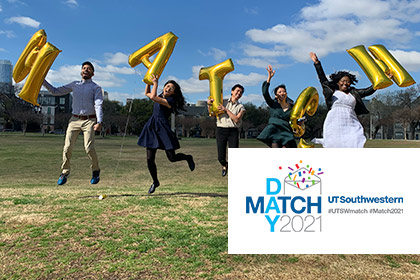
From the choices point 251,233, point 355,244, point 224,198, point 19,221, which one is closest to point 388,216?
point 355,244

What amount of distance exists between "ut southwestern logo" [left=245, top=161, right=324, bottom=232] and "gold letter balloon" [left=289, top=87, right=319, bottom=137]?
2474 millimetres

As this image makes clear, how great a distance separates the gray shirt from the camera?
6.15m

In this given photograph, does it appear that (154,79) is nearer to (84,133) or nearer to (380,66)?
(84,133)

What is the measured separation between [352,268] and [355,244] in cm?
36

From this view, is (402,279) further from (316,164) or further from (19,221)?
(19,221)

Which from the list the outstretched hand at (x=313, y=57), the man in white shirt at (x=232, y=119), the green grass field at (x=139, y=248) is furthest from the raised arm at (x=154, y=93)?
the outstretched hand at (x=313, y=57)

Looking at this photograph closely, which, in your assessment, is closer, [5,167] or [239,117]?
[239,117]

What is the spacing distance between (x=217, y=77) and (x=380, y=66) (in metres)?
2.91

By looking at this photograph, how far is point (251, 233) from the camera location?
12.6 ft

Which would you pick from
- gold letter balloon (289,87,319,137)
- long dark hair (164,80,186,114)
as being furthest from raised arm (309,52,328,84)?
long dark hair (164,80,186,114)

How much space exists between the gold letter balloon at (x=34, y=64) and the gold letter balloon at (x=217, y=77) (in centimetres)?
277

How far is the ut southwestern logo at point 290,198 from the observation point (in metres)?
3.84

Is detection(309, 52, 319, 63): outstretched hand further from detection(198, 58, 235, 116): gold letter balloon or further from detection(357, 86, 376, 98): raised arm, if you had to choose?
detection(198, 58, 235, 116): gold letter balloon

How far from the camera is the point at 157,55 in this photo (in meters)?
6.12
